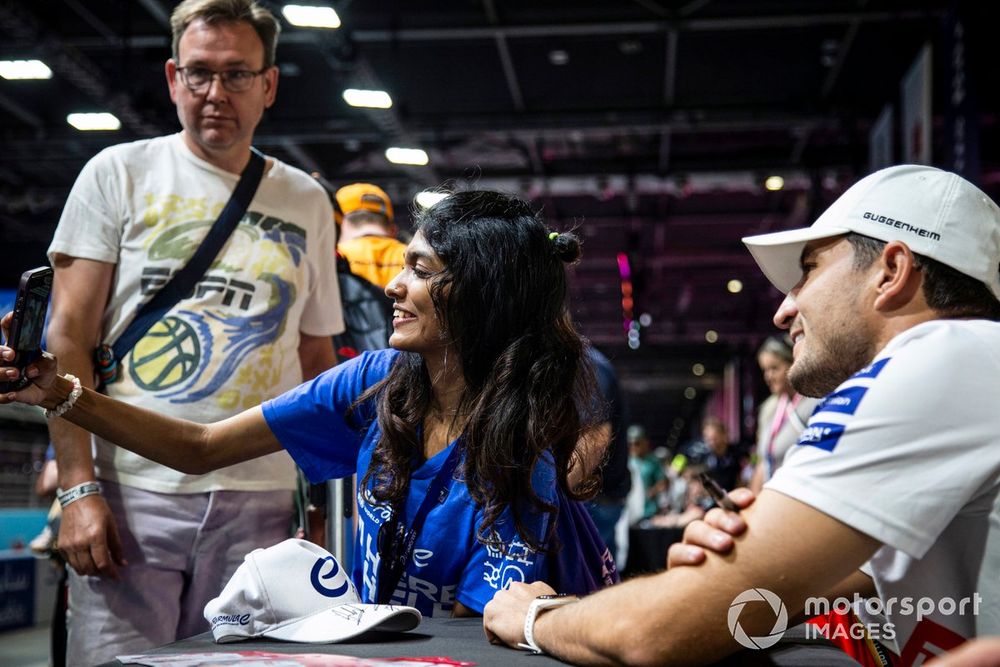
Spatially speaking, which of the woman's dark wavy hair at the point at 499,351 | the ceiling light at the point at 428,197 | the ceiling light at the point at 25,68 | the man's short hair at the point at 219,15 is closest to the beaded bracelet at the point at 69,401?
the woman's dark wavy hair at the point at 499,351

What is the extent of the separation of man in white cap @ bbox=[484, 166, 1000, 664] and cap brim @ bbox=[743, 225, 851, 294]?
5.2 inches

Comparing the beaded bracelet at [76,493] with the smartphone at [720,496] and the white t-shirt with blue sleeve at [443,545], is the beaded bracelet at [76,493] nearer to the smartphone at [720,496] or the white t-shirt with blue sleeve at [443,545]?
the white t-shirt with blue sleeve at [443,545]

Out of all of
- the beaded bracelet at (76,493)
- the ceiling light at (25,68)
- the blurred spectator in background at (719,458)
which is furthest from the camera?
the ceiling light at (25,68)

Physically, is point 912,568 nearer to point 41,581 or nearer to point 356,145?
point 41,581

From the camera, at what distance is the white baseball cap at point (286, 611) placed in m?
1.37

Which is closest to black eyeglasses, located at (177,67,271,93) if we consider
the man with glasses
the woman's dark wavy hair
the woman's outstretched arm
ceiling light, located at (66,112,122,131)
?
the man with glasses

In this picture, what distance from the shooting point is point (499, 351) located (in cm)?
202

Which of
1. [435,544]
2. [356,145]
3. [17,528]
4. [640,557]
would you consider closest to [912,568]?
[435,544]

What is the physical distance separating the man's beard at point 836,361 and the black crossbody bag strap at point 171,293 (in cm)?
136

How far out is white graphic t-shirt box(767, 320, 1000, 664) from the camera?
1.24m

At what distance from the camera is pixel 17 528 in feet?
34.1

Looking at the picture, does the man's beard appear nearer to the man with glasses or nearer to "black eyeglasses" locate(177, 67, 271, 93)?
the man with glasses

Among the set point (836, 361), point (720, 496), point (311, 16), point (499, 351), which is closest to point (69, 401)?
point (499, 351)

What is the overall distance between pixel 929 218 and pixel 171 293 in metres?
1.57
